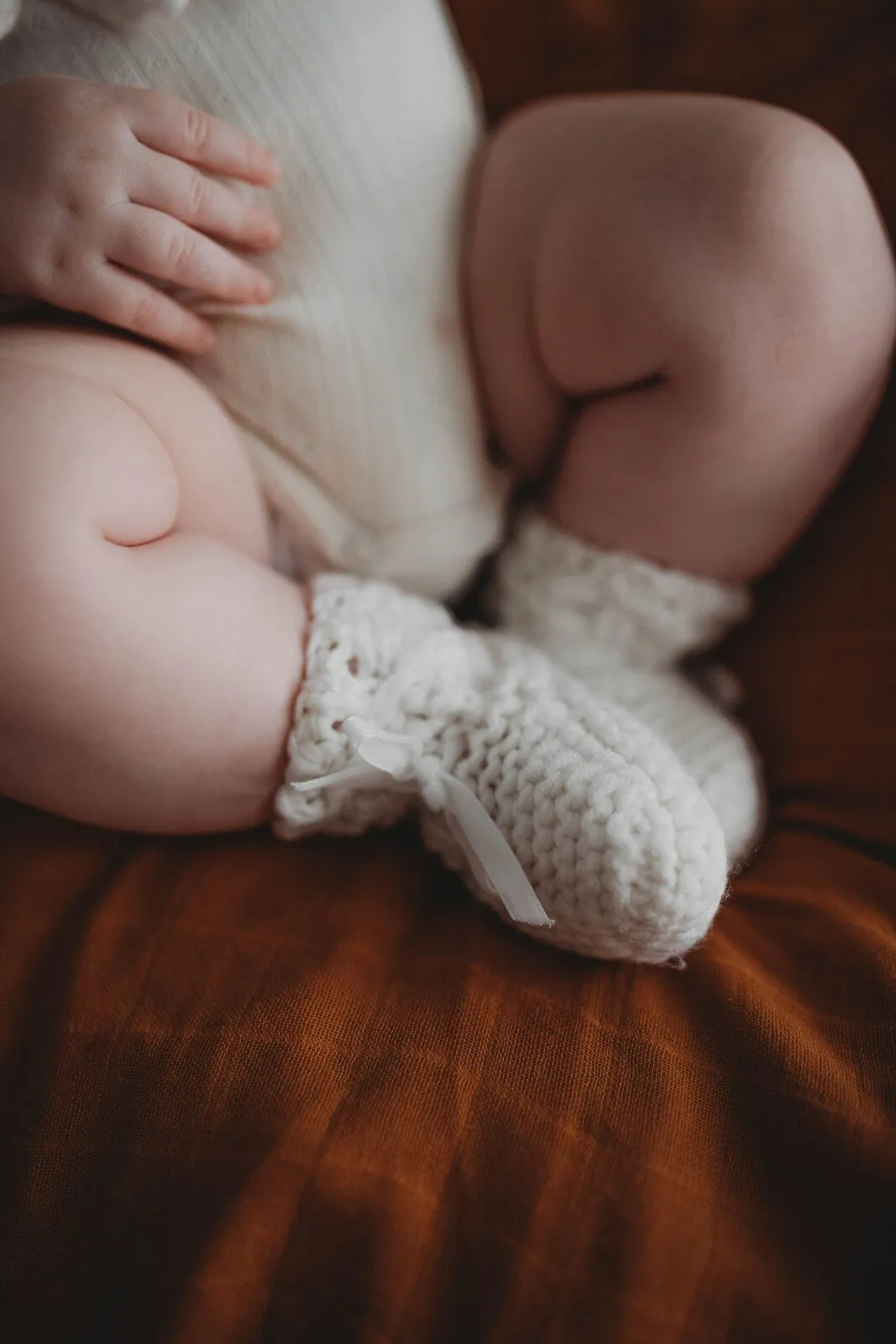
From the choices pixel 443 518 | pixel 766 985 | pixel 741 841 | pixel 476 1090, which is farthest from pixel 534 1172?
pixel 443 518

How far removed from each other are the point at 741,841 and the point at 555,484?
0.98 ft

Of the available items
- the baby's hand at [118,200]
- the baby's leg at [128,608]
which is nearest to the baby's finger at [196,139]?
the baby's hand at [118,200]

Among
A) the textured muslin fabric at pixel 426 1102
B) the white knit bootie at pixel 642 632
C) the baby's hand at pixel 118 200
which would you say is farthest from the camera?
the white knit bootie at pixel 642 632

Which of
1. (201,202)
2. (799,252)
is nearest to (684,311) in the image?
(799,252)

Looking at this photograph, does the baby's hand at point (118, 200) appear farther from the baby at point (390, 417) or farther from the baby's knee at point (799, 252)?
the baby's knee at point (799, 252)

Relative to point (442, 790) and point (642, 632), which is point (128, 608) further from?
point (642, 632)

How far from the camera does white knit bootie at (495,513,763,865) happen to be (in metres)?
0.66

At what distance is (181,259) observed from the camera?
0.59 meters

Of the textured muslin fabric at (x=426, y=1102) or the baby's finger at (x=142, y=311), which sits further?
the baby's finger at (x=142, y=311)

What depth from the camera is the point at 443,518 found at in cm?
71

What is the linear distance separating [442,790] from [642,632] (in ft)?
0.73

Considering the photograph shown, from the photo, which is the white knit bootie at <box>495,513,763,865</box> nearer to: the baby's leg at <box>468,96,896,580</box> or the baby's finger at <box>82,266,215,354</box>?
the baby's leg at <box>468,96,896,580</box>

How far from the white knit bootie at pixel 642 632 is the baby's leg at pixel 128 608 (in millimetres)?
199

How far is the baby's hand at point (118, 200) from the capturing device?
1.84ft
